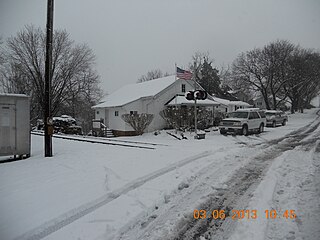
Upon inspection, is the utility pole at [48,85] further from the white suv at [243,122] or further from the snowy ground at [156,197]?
the white suv at [243,122]

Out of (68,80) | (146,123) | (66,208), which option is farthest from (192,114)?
(68,80)

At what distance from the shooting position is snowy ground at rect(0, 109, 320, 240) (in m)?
3.26

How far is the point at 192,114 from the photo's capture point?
19.4 m

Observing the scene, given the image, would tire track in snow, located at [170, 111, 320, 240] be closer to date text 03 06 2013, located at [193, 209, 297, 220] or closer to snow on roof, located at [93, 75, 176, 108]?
date text 03 06 2013, located at [193, 209, 297, 220]

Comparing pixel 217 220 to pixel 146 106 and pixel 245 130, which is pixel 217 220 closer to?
pixel 245 130

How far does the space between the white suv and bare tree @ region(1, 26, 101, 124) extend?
23.1 m

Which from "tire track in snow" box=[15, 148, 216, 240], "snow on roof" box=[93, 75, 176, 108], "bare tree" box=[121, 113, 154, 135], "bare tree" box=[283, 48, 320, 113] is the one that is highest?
"bare tree" box=[283, 48, 320, 113]

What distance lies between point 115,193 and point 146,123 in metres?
15.3

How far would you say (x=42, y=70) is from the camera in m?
29.8

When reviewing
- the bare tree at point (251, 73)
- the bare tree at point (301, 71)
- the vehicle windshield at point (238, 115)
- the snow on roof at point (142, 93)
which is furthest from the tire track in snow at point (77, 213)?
the bare tree at point (251, 73)

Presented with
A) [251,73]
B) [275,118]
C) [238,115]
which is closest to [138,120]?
[238,115]

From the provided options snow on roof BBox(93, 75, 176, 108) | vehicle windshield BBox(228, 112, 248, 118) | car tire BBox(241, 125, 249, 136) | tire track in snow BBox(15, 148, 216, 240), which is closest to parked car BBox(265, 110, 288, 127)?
vehicle windshield BBox(228, 112, 248, 118)

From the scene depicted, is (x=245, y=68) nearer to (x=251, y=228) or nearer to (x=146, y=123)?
(x=146, y=123)

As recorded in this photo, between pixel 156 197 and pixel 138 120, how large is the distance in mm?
15399
